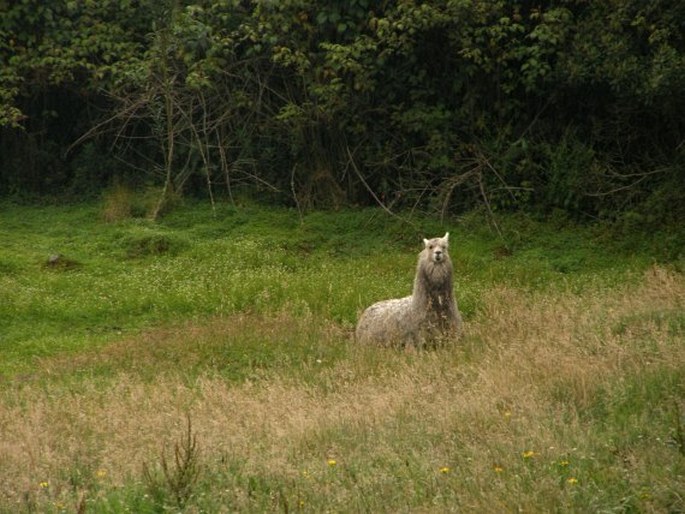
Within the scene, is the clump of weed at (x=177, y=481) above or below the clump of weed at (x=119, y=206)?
above

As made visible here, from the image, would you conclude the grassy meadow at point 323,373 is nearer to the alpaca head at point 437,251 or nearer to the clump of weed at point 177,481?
the clump of weed at point 177,481

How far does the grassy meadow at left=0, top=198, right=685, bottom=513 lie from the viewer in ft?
30.1

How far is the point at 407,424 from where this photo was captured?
35.9ft

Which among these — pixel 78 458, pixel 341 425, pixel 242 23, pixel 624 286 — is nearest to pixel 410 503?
pixel 341 425

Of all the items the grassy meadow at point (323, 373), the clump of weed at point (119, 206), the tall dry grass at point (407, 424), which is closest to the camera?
the tall dry grass at point (407, 424)

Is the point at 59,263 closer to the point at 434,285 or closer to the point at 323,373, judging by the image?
the point at 434,285

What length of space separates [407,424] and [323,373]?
3.62m

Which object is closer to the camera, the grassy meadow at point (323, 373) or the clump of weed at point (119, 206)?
the grassy meadow at point (323, 373)

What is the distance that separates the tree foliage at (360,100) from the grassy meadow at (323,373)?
1399 mm

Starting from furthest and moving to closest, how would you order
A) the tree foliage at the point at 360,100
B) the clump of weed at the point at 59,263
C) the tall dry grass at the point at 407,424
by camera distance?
the tree foliage at the point at 360,100
the clump of weed at the point at 59,263
the tall dry grass at the point at 407,424

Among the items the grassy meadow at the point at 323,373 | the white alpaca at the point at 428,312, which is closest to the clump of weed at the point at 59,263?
the grassy meadow at the point at 323,373

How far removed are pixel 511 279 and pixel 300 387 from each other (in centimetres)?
761

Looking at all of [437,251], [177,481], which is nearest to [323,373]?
[437,251]

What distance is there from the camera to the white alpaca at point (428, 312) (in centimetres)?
1625
